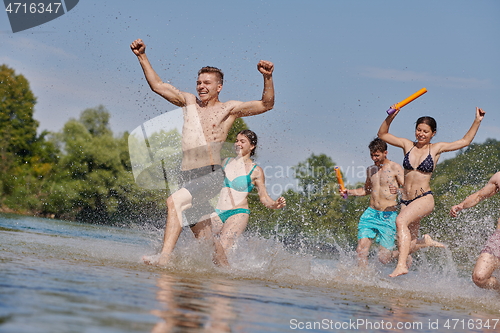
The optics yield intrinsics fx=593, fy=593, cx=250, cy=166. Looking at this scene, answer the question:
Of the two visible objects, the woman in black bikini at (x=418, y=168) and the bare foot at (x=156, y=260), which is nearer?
the bare foot at (x=156, y=260)

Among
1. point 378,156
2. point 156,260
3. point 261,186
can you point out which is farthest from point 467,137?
point 156,260

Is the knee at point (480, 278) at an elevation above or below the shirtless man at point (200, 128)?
below

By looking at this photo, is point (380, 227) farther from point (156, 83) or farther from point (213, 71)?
point (156, 83)

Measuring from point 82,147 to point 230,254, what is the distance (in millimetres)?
41312

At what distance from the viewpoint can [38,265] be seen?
15.0 ft

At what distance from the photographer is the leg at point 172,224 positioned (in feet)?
19.5

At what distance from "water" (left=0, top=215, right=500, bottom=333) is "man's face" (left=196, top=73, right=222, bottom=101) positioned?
5.58ft

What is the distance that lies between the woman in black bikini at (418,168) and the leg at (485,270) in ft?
3.38

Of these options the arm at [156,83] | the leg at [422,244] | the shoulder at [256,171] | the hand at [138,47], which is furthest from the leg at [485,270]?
the hand at [138,47]

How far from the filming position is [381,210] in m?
8.52

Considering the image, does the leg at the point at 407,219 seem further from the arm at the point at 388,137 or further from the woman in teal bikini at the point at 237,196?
the woman in teal bikini at the point at 237,196

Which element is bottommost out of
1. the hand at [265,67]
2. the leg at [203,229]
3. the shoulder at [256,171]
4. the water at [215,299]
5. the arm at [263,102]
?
the water at [215,299]

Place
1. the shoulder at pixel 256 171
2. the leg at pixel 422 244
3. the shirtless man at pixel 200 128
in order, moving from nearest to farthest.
Result: the shirtless man at pixel 200 128 < the shoulder at pixel 256 171 < the leg at pixel 422 244

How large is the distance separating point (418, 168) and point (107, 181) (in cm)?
3644
